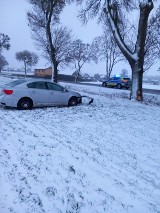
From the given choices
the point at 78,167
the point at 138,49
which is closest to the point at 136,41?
the point at 138,49

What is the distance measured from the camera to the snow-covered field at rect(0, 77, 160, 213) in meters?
3.95

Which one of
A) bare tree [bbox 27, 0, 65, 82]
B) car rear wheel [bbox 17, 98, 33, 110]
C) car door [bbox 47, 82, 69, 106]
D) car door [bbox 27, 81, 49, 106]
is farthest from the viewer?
bare tree [bbox 27, 0, 65, 82]

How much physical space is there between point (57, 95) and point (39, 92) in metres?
1.14

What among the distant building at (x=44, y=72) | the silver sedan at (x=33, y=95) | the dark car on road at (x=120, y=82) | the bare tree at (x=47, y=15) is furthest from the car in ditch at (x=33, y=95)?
the distant building at (x=44, y=72)

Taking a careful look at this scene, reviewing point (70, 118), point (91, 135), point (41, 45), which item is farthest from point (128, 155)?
point (41, 45)

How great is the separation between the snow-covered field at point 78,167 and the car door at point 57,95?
140 inches

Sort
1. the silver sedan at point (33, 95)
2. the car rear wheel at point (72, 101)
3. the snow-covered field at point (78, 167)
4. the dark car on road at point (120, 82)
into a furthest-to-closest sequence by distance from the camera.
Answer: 1. the dark car on road at point (120, 82)
2. the car rear wheel at point (72, 101)
3. the silver sedan at point (33, 95)
4. the snow-covered field at point (78, 167)

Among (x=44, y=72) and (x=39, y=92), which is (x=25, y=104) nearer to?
(x=39, y=92)

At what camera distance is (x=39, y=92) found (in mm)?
11875

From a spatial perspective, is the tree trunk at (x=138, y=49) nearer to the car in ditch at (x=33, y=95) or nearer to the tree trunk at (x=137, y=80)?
the tree trunk at (x=137, y=80)

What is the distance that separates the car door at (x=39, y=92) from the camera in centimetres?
1167

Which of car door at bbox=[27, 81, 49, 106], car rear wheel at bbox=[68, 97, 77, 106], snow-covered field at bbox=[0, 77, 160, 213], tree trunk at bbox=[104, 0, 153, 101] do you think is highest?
tree trunk at bbox=[104, 0, 153, 101]

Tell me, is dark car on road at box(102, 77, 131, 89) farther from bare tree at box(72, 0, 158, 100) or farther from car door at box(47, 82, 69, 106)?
car door at box(47, 82, 69, 106)

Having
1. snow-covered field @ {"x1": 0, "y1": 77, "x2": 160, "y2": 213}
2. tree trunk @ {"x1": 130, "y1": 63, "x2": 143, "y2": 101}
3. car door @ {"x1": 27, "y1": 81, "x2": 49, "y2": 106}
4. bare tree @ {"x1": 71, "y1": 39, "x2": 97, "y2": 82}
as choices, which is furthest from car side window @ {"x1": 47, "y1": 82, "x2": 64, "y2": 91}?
bare tree @ {"x1": 71, "y1": 39, "x2": 97, "y2": 82}
